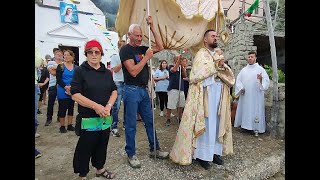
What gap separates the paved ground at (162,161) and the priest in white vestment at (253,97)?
0.97 ft

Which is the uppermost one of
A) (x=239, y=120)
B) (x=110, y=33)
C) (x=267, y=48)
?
(x=110, y=33)

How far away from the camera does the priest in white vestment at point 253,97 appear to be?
5520mm

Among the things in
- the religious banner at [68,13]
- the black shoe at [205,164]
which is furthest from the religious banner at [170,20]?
the religious banner at [68,13]

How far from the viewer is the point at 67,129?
538cm

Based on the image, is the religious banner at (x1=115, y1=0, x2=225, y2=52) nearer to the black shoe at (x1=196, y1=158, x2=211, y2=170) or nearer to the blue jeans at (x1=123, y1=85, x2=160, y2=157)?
the blue jeans at (x1=123, y1=85, x2=160, y2=157)

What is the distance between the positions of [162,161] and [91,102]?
1547 millimetres

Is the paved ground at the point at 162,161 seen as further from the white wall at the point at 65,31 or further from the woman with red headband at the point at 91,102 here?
the white wall at the point at 65,31

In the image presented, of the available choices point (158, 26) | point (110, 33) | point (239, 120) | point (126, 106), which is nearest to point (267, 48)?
point (239, 120)

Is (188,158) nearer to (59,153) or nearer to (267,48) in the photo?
(59,153)

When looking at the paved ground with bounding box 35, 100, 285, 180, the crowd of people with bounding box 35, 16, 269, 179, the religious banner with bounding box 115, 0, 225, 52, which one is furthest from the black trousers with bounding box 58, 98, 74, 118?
the religious banner with bounding box 115, 0, 225, 52

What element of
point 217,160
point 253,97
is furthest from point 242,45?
point 217,160

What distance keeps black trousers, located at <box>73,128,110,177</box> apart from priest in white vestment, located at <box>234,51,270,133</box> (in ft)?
12.4

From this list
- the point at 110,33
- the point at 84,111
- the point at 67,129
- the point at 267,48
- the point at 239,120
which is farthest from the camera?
the point at 110,33
